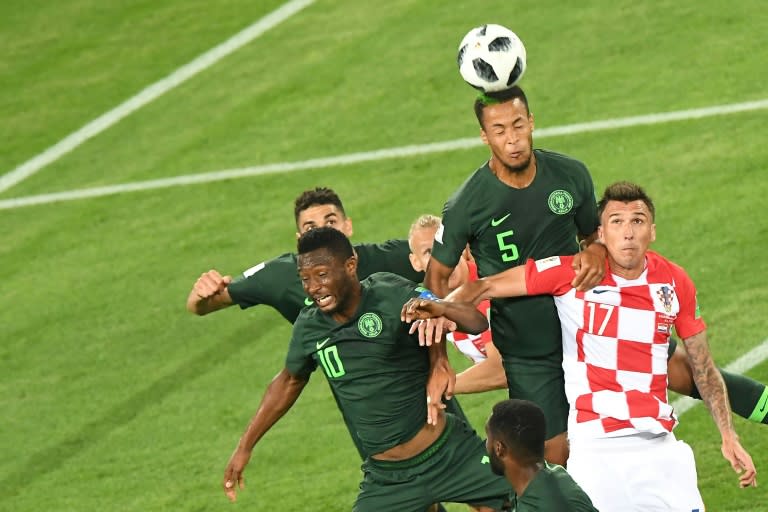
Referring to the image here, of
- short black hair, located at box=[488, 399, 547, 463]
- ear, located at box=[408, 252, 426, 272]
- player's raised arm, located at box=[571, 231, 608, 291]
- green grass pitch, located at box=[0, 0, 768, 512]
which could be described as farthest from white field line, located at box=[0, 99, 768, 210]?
short black hair, located at box=[488, 399, 547, 463]

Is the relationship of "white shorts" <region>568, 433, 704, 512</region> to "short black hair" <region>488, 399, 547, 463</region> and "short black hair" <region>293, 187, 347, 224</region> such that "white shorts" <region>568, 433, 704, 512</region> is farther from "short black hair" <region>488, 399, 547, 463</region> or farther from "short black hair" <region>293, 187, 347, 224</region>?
"short black hair" <region>293, 187, 347, 224</region>

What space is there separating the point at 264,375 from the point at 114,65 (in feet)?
25.7

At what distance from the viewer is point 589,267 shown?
8.23m

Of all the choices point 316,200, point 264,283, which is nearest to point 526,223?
point 316,200

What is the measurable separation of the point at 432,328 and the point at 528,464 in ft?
4.02

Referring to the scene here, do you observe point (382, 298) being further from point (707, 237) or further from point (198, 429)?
point (707, 237)

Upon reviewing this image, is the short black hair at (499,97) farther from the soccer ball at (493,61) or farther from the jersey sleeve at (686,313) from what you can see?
the jersey sleeve at (686,313)

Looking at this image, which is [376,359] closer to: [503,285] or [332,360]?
[332,360]

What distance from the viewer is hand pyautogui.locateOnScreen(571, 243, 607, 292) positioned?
27.0ft

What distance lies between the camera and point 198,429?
12227 millimetres

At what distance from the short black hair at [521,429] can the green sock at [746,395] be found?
2.74 metres

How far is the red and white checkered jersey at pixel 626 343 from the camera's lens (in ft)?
27.1

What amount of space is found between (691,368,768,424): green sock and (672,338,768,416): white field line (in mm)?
1753

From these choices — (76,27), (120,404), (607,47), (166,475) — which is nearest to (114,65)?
(76,27)
